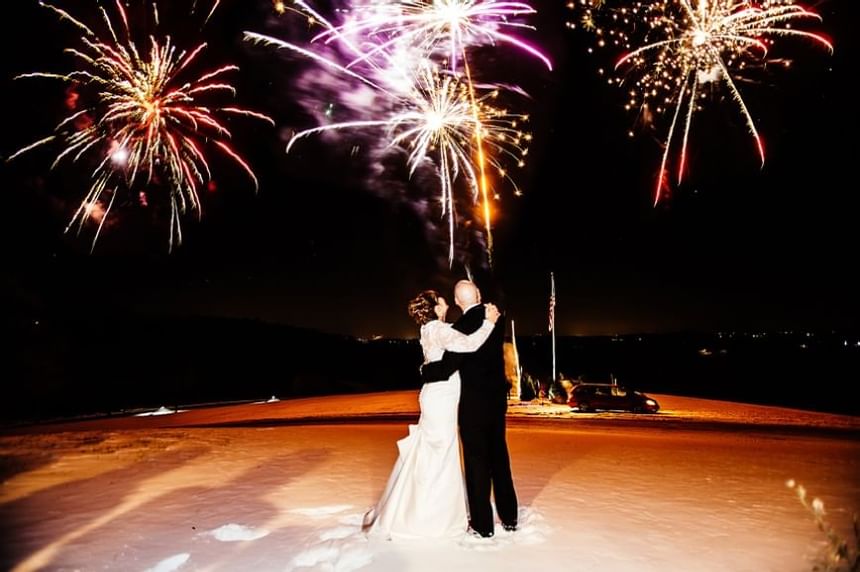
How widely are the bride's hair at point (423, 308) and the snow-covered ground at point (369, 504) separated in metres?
1.90

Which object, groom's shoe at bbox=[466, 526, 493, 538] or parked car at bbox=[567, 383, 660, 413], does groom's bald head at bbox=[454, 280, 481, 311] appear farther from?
parked car at bbox=[567, 383, 660, 413]

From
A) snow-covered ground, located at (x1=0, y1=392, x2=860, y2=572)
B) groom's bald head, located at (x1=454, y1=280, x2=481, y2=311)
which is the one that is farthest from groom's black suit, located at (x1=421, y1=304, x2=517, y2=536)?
snow-covered ground, located at (x1=0, y1=392, x2=860, y2=572)

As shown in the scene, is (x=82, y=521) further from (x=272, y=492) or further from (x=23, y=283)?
(x=23, y=283)

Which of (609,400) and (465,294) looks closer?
(465,294)

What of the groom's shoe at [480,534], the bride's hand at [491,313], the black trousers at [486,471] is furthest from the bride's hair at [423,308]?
the groom's shoe at [480,534]

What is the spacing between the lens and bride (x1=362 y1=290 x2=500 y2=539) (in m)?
4.91

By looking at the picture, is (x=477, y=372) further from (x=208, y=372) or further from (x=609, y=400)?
(x=208, y=372)

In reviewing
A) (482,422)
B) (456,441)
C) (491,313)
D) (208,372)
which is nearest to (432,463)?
(456,441)

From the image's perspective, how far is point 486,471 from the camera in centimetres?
487

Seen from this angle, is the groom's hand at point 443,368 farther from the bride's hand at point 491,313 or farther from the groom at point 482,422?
the bride's hand at point 491,313

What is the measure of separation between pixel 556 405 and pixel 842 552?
67.4 ft

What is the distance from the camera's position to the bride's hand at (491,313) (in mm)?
4934

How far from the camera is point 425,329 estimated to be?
16.9 feet

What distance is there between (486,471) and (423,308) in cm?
152
